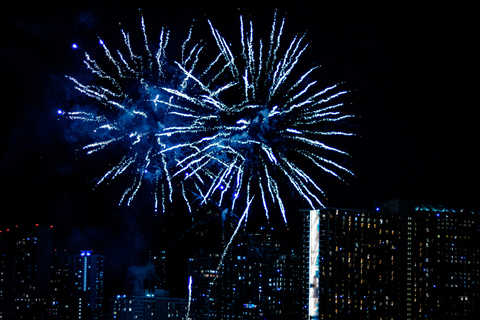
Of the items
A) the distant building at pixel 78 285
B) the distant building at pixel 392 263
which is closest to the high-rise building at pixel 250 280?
the distant building at pixel 392 263

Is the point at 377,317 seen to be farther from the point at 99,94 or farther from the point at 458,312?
the point at 99,94

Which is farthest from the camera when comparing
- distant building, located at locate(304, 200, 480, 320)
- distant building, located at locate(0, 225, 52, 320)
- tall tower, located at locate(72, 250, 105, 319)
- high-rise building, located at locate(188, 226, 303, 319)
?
tall tower, located at locate(72, 250, 105, 319)

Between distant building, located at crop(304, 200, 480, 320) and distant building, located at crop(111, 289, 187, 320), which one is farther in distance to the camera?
distant building, located at crop(111, 289, 187, 320)

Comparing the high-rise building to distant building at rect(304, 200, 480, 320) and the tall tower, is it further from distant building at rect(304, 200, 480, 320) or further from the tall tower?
the tall tower

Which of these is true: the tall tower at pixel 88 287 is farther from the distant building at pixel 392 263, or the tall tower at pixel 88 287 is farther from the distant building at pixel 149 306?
the distant building at pixel 392 263

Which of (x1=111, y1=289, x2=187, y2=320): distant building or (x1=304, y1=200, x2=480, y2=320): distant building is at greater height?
(x1=304, y1=200, x2=480, y2=320): distant building

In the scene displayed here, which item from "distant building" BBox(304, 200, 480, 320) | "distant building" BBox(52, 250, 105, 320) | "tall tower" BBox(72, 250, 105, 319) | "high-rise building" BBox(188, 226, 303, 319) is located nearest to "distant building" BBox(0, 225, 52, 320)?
"distant building" BBox(52, 250, 105, 320)

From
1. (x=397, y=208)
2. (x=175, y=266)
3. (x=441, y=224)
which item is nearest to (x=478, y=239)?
(x=441, y=224)
